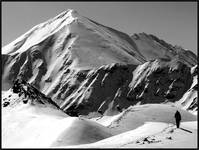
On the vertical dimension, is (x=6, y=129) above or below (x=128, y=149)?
below

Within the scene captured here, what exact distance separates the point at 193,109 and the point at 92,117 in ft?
168

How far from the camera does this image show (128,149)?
77.1 ft

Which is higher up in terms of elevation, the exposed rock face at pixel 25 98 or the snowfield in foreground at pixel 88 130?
the snowfield in foreground at pixel 88 130

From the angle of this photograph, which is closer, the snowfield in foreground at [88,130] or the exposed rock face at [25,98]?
the snowfield in foreground at [88,130]

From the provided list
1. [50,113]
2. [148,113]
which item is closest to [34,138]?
[50,113]

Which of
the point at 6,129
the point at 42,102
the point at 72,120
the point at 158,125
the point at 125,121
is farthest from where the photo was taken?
the point at 42,102

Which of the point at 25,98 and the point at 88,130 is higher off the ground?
the point at 88,130

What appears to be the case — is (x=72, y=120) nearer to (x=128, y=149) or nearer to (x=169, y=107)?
(x=128, y=149)

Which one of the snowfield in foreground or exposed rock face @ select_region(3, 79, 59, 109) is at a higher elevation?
the snowfield in foreground

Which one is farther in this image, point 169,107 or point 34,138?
point 169,107

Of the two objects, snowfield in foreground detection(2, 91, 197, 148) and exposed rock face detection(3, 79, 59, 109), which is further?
exposed rock face detection(3, 79, 59, 109)

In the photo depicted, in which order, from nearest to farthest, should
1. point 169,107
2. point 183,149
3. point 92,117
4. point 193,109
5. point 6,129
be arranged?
1. point 183,149
2. point 6,129
3. point 169,107
4. point 193,109
5. point 92,117

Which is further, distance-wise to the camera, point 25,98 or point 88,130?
point 25,98

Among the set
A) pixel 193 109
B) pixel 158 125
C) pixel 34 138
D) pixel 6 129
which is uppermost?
pixel 158 125
